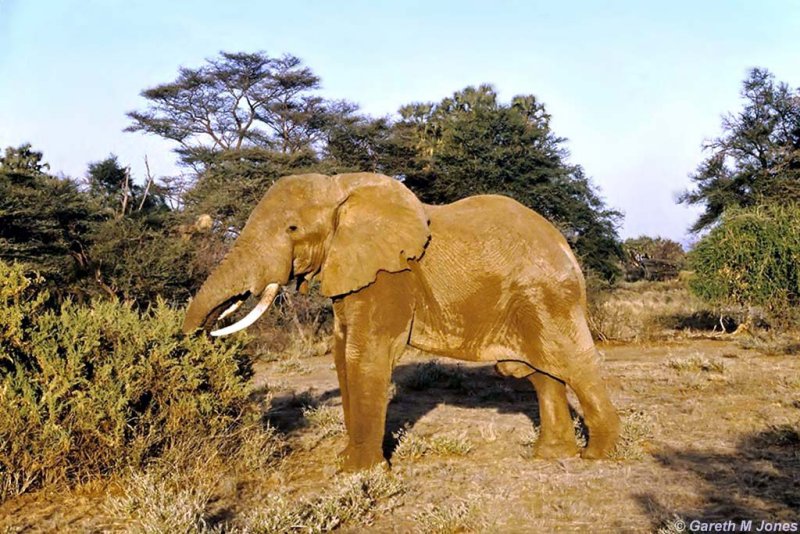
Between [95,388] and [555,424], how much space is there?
369cm

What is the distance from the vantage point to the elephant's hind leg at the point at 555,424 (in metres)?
6.23

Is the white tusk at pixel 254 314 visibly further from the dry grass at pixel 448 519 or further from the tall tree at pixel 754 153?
the tall tree at pixel 754 153

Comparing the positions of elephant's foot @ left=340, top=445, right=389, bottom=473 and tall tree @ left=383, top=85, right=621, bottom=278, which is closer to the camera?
elephant's foot @ left=340, top=445, right=389, bottom=473

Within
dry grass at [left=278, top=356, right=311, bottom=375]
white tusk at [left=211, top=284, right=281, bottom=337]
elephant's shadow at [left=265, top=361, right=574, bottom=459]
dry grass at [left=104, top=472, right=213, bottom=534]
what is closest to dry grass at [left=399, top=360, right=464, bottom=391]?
elephant's shadow at [left=265, top=361, right=574, bottom=459]

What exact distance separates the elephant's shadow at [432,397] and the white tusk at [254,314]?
1.94 metres

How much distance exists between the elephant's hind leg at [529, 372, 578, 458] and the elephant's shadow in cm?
134

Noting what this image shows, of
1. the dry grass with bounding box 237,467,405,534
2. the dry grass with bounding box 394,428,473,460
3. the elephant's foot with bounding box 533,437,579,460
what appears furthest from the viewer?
the dry grass with bounding box 394,428,473,460

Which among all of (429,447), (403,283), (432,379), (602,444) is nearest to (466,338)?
(403,283)

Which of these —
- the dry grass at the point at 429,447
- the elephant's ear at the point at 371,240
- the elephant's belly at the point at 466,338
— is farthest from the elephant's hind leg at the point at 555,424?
the elephant's ear at the point at 371,240

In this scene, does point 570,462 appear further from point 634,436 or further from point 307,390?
point 307,390

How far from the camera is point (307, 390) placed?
9852 mm

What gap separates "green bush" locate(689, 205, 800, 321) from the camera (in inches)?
550

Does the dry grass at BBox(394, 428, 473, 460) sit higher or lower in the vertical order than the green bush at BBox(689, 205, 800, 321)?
lower

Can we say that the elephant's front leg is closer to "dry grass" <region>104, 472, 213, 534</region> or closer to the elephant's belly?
the elephant's belly
